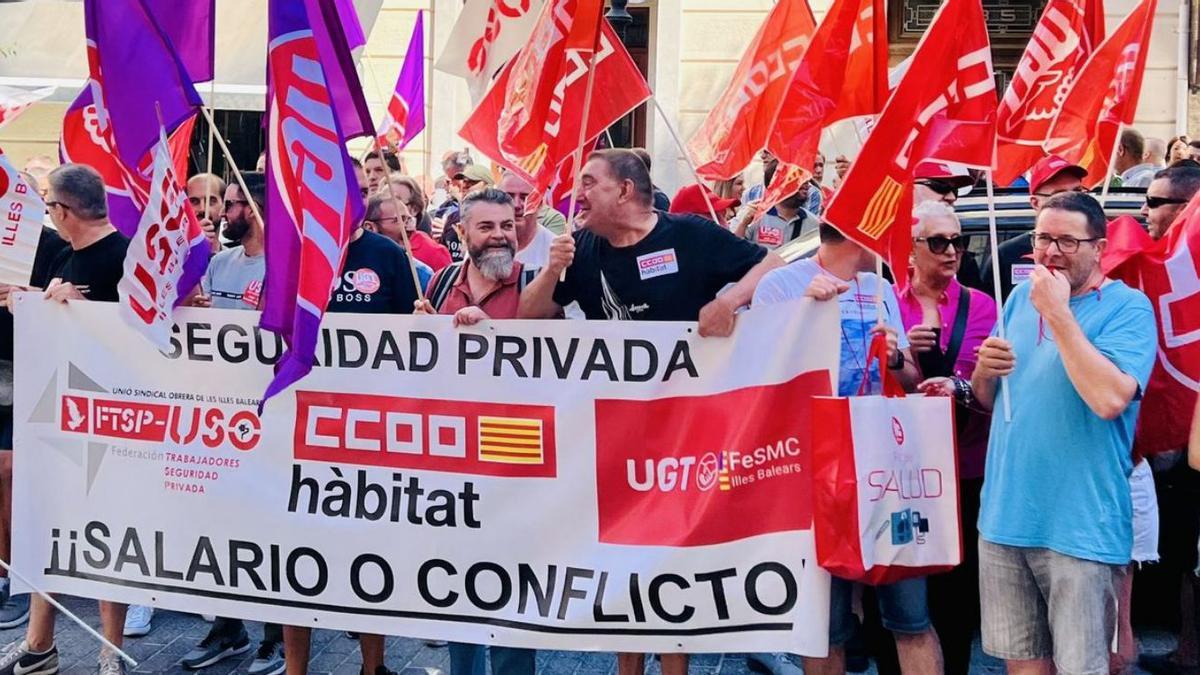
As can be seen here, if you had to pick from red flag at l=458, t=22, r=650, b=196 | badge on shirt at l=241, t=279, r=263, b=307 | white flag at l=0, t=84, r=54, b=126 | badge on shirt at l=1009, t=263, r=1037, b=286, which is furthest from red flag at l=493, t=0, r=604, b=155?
white flag at l=0, t=84, r=54, b=126

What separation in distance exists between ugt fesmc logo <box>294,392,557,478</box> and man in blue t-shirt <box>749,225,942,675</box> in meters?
0.94

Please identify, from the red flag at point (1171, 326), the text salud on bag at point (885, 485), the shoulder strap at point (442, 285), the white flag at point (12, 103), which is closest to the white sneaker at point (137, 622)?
the shoulder strap at point (442, 285)

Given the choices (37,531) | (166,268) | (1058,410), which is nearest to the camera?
(1058,410)

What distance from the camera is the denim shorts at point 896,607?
4.80 metres

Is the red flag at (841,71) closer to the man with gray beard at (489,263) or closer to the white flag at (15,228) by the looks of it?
the man with gray beard at (489,263)

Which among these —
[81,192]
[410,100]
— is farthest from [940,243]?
[410,100]

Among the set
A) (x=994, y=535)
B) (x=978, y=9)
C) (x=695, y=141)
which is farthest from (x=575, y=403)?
(x=695, y=141)

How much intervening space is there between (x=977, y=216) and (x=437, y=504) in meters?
2.87

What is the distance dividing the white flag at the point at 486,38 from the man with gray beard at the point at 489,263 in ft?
5.64

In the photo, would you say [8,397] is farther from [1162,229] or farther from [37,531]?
[1162,229]

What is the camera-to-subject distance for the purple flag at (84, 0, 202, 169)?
5.38 m

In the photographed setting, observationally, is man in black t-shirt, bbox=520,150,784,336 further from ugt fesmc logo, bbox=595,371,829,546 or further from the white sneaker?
the white sneaker

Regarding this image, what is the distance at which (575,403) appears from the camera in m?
5.03

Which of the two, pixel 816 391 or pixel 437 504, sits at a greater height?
pixel 816 391
